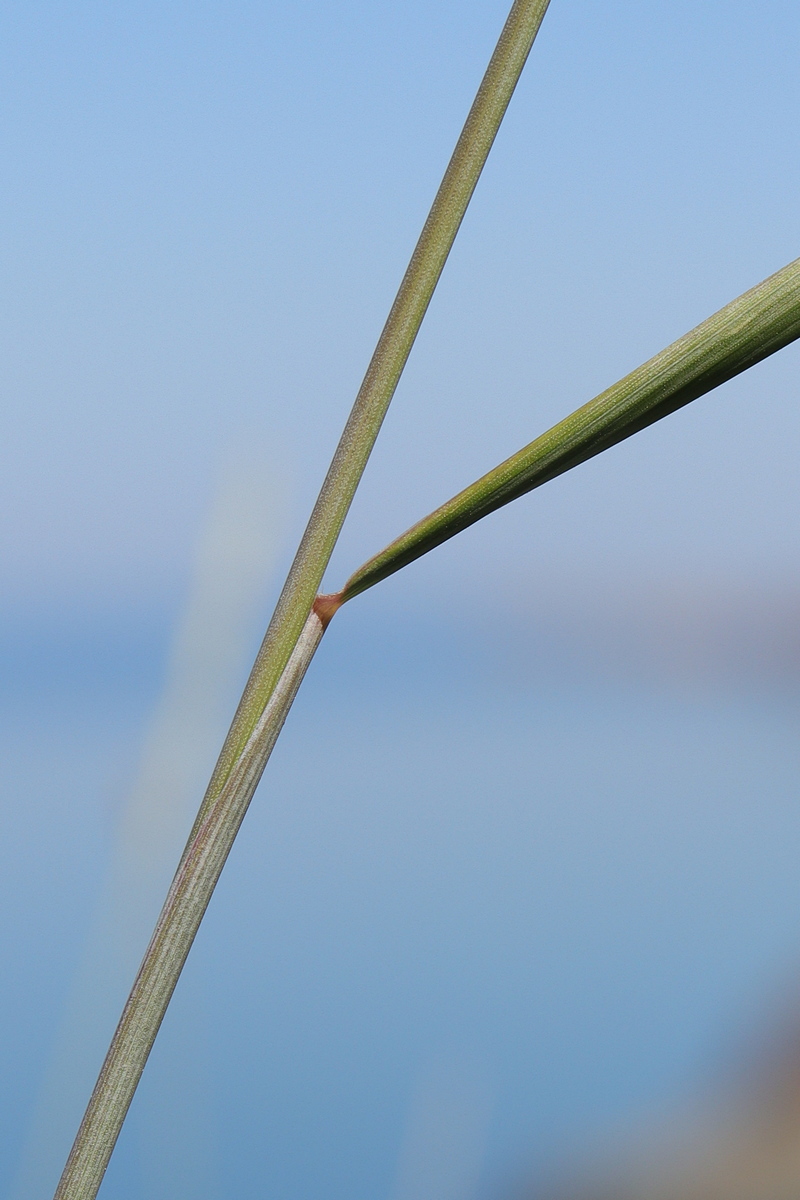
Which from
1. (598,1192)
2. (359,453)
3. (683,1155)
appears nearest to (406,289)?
(359,453)

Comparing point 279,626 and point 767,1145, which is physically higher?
point 279,626

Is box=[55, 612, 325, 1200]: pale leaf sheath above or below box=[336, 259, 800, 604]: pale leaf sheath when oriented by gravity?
below

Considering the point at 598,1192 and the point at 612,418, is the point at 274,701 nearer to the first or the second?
the point at 612,418

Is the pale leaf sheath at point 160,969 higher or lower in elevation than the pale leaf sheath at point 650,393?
lower
